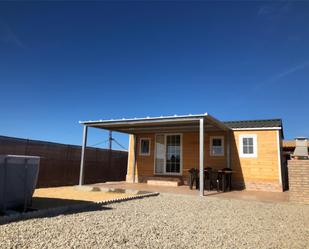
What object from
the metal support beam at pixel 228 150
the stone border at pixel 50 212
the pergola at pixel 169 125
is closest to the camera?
the stone border at pixel 50 212

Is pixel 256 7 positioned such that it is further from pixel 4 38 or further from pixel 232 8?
pixel 4 38

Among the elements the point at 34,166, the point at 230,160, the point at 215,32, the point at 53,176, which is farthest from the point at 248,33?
the point at 53,176

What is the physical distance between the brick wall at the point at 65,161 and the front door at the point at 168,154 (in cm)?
380

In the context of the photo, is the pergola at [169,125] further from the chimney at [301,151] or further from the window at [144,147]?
the chimney at [301,151]

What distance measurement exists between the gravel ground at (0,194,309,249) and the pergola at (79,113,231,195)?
10.5 ft

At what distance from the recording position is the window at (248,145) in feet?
37.9

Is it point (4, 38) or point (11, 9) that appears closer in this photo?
point (11, 9)

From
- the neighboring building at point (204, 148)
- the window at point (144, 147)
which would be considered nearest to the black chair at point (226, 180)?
the neighboring building at point (204, 148)

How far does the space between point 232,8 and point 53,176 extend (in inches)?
416

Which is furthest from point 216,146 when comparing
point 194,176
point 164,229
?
point 164,229

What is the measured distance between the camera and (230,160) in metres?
11.9

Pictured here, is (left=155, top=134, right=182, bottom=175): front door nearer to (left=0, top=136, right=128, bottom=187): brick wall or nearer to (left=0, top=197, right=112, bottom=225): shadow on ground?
(left=0, top=136, right=128, bottom=187): brick wall

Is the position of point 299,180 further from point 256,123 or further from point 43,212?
point 43,212

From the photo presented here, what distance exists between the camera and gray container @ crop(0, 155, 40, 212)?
17.4ft
